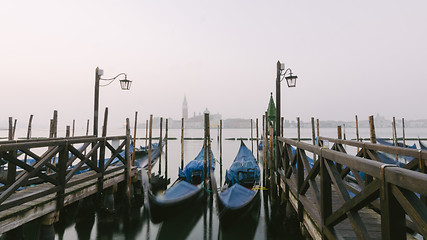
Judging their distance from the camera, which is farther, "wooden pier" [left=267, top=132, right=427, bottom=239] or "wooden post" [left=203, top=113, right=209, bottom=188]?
"wooden post" [left=203, top=113, right=209, bottom=188]

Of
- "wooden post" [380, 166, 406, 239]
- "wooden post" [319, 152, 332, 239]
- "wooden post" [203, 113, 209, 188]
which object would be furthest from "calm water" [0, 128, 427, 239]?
"wooden post" [380, 166, 406, 239]

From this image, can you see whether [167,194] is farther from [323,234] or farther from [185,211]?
[323,234]

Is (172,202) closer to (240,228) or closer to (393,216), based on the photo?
(240,228)

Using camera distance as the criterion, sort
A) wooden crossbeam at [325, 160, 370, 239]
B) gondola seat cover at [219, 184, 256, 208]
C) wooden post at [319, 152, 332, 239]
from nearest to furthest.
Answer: wooden crossbeam at [325, 160, 370, 239]
wooden post at [319, 152, 332, 239]
gondola seat cover at [219, 184, 256, 208]

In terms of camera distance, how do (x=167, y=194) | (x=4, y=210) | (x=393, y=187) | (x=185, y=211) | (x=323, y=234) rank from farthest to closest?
(x=185, y=211) → (x=167, y=194) → (x=4, y=210) → (x=323, y=234) → (x=393, y=187)

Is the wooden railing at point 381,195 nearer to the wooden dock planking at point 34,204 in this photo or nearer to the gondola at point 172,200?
the gondola at point 172,200

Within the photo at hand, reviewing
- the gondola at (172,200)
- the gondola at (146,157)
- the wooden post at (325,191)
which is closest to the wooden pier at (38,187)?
the gondola at (172,200)

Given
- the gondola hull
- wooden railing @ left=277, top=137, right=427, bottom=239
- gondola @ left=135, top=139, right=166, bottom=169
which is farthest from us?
gondola @ left=135, top=139, right=166, bottom=169

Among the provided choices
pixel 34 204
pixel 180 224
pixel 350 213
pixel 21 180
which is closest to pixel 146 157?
pixel 180 224

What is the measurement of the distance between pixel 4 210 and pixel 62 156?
3.85 ft

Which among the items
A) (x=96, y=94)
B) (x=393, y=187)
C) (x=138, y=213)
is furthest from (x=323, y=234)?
(x=96, y=94)

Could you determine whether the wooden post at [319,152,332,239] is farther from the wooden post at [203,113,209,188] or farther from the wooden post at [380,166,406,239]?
the wooden post at [203,113,209,188]

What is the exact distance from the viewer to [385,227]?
1440mm

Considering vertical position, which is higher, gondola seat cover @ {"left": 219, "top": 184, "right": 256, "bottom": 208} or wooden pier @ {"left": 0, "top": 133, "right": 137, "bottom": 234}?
wooden pier @ {"left": 0, "top": 133, "right": 137, "bottom": 234}
